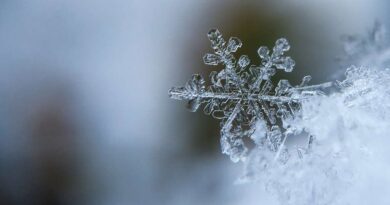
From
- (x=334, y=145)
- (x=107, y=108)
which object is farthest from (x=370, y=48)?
(x=107, y=108)

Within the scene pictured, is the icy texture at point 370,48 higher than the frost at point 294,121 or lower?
higher

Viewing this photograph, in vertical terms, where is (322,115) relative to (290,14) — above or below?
below

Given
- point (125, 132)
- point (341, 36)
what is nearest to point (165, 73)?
point (125, 132)

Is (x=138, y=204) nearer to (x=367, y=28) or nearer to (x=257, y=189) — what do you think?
(x=257, y=189)

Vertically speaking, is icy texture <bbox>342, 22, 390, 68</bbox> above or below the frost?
above

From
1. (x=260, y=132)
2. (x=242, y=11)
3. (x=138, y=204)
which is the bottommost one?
(x=138, y=204)
